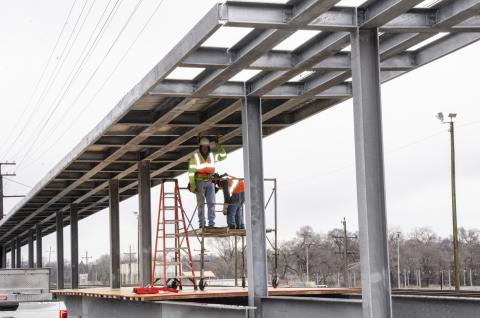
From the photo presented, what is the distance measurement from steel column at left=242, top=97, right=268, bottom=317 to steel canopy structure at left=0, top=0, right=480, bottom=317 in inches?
1.2

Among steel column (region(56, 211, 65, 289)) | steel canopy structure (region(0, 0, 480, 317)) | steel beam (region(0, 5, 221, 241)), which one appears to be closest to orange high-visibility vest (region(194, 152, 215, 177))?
steel canopy structure (region(0, 0, 480, 317))

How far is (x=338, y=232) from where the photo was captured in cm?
14900

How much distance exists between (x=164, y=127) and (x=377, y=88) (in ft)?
31.1

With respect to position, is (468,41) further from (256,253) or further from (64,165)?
(64,165)

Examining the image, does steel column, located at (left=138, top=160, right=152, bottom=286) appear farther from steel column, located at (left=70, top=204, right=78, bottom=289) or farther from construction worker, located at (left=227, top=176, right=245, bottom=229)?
steel column, located at (left=70, top=204, right=78, bottom=289)

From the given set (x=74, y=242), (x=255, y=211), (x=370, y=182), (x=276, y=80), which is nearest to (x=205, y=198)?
(x=255, y=211)

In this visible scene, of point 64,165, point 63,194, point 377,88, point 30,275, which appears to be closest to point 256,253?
point 377,88

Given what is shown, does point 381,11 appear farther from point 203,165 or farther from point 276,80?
point 203,165

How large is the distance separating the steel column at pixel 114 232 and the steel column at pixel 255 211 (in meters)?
15.0

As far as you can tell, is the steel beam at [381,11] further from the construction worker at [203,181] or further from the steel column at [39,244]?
the steel column at [39,244]

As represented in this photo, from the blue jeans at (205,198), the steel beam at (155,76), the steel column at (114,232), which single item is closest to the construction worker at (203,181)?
the blue jeans at (205,198)

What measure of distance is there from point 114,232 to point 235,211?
12.3 m

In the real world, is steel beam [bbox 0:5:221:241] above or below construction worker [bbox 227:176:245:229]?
above

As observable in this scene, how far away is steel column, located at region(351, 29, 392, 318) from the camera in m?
12.0
